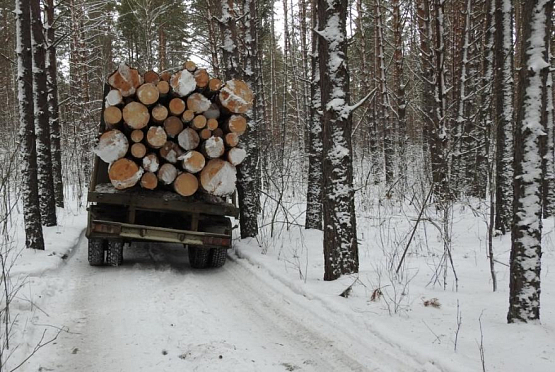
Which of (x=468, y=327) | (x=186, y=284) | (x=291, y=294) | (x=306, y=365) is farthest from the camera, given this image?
(x=186, y=284)

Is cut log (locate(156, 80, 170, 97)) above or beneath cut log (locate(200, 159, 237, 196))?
above

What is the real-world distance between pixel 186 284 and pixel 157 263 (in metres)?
1.58

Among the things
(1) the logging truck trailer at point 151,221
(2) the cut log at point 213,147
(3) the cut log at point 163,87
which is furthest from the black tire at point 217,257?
(3) the cut log at point 163,87

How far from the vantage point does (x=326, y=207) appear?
5586 millimetres

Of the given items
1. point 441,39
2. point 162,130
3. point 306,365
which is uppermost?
point 441,39

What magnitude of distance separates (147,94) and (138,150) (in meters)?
0.86

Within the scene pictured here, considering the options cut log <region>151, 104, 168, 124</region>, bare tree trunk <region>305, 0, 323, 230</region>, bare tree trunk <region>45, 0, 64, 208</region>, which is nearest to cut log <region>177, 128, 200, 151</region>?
cut log <region>151, 104, 168, 124</region>

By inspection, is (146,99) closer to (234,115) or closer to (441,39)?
(234,115)

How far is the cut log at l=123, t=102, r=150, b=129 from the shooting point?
245 inches

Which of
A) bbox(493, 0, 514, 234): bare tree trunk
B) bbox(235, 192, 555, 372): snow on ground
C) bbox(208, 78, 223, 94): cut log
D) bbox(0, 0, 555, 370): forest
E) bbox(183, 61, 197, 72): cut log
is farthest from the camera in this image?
bbox(493, 0, 514, 234): bare tree trunk

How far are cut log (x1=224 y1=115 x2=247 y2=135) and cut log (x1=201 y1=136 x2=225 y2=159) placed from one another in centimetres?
31

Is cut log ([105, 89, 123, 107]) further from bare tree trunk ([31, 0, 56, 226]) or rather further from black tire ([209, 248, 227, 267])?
bare tree trunk ([31, 0, 56, 226])

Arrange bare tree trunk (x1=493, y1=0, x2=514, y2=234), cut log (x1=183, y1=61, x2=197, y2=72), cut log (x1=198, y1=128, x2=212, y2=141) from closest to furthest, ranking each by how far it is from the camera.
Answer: cut log (x1=198, y1=128, x2=212, y2=141) < cut log (x1=183, y1=61, x2=197, y2=72) < bare tree trunk (x1=493, y1=0, x2=514, y2=234)

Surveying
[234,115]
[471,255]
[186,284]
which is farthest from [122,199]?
[471,255]
